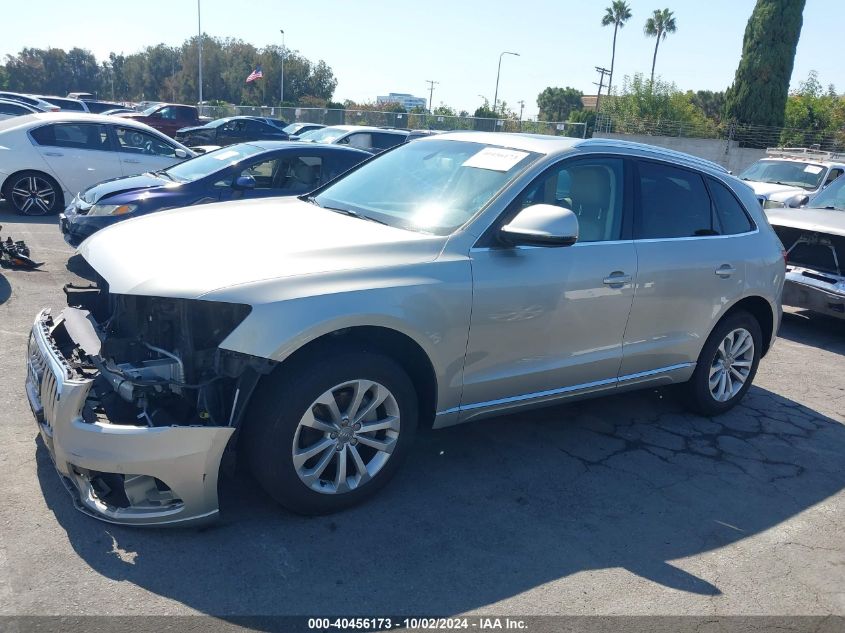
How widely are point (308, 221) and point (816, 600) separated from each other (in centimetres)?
312

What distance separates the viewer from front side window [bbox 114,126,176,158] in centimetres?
1138

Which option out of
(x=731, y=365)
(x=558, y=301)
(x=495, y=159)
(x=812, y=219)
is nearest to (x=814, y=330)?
(x=812, y=219)

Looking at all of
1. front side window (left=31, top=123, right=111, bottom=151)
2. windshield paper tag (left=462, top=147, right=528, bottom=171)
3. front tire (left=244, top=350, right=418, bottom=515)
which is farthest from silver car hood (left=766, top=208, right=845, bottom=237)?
front side window (left=31, top=123, right=111, bottom=151)

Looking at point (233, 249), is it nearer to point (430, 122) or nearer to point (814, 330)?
point (814, 330)

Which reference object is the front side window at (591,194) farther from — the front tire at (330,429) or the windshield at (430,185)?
the front tire at (330,429)

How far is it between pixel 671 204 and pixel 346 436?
2758mm

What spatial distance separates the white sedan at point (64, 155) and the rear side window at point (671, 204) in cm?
765

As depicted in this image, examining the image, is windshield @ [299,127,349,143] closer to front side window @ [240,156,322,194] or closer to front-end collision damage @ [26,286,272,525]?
front side window @ [240,156,322,194]

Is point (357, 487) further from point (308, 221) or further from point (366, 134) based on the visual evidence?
point (366, 134)

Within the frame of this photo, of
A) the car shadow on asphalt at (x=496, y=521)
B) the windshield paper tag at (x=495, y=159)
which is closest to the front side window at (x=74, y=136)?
the car shadow on asphalt at (x=496, y=521)

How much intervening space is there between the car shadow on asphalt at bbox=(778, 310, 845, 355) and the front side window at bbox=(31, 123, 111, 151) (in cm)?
989

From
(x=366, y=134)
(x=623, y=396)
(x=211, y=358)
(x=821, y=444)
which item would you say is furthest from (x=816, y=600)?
(x=366, y=134)

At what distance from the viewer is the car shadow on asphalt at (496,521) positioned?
3.04m

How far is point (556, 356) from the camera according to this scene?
4199mm
